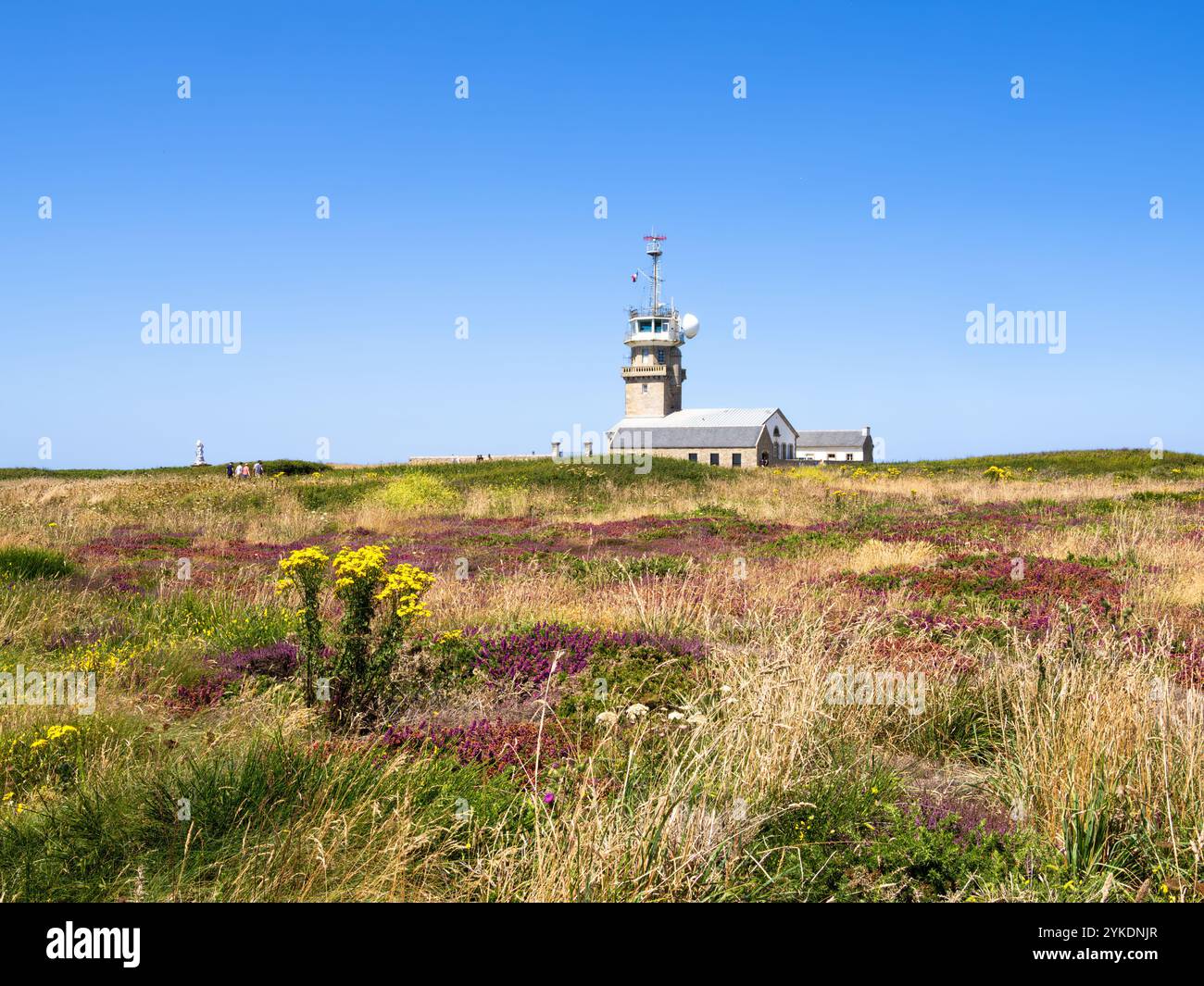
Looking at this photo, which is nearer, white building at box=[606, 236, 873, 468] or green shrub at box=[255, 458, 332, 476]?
green shrub at box=[255, 458, 332, 476]

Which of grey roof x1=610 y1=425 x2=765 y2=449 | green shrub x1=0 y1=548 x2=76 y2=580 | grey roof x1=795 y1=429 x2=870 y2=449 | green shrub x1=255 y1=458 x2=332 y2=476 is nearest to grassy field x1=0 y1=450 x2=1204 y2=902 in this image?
green shrub x1=0 y1=548 x2=76 y2=580

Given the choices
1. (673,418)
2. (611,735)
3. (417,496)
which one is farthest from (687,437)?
(611,735)

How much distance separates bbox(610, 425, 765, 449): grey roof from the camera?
2496 inches

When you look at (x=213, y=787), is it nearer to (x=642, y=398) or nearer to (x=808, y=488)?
(x=808, y=488)

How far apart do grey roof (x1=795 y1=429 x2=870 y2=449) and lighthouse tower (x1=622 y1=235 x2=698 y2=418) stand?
65.7ft

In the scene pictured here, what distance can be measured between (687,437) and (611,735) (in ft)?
204

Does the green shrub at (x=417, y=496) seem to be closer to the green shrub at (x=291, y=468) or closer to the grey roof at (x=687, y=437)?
the green shrub at (x=291, y=468)

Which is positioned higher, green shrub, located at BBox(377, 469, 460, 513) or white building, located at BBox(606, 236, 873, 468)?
white building, located at BBox(606, 236, 873, 468)

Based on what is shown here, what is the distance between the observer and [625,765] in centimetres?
424

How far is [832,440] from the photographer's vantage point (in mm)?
85625

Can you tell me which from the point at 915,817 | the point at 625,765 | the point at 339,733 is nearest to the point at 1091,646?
the point at 915,817

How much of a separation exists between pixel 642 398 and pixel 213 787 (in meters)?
69.1

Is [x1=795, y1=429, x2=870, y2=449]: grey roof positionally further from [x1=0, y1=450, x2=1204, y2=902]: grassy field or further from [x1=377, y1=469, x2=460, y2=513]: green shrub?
[x1=0, y1=450, x2=1204, y2=902]: grassy field

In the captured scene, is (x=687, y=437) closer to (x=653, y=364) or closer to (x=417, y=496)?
(x=653, y=364)
